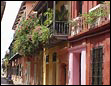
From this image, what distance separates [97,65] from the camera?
13.0 metres

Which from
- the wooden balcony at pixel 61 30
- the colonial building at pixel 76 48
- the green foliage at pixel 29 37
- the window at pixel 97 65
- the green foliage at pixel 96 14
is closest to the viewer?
the green foliage at pixel 96 14

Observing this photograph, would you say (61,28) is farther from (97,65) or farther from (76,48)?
(97,65)

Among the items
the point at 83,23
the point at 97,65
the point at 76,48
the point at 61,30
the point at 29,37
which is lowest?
the point at 97,65

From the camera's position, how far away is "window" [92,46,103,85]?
12.7m

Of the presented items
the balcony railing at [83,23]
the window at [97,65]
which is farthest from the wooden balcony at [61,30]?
the window at [97,65]

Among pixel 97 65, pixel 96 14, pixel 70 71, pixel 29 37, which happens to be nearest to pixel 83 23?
pixel 96 14

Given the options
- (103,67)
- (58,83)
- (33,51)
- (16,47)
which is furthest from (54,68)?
(103,67)

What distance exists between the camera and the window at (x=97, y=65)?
12.7 m

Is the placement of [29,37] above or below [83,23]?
above

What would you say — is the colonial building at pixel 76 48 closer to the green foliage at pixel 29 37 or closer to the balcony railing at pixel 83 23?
the balcony railing at pixel 83 23

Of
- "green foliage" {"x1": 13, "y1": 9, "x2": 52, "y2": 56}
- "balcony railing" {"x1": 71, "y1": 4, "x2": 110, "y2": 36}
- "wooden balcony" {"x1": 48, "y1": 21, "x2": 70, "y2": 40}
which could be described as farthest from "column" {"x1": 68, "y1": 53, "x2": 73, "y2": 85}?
"green foliage" {"x1": 13, "y1": 9, "x2": 52, "y2": 56}

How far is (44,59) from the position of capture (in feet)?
73.1

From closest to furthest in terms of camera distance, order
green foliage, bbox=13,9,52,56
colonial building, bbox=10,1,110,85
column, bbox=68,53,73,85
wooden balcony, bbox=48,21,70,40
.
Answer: colonial building, bbox=10,1,110,85, column, bbox=68,53,73,85, wooden balcony, bbox=48,21,70,40, green foliage, bbox=13,9,52,56

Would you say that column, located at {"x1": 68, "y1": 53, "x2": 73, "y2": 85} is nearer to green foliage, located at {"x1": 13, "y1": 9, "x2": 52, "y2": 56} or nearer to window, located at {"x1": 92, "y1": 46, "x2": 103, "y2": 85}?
window, located at {"x1": 92, "y1": 46, "x2": 103, "y2": 85}
